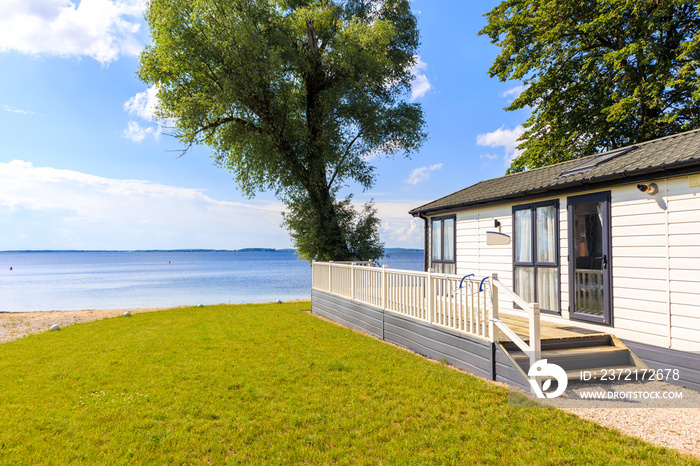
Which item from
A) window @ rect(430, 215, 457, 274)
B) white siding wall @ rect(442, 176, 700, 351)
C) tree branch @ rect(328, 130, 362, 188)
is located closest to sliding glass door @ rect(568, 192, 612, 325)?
white siding wall @ rect(442, 176, 700, 351)

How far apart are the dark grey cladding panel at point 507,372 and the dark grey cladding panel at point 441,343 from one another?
13cm

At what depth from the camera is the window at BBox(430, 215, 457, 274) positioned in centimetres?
895

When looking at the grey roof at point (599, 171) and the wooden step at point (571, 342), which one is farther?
the wooden step at point (571, 342)

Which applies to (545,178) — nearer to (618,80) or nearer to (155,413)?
(155,413)

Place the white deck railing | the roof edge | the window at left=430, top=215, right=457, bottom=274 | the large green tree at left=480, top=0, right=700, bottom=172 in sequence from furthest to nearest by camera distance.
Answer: the large green tree at left=480, top=0, right=700, bottom=172
the window at left=430, top=215, right=457, bottom=274
the white deck railing
the roof edge

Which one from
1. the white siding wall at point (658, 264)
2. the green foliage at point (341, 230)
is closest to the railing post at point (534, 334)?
the white siding wall at point (658, 264)

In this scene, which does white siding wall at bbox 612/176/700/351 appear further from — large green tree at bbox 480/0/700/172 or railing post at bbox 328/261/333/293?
large green tree at bbox 480/0/700/172

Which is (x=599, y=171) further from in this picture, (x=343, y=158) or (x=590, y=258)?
(x=343, y=158)

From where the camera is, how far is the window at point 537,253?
21.1 ft

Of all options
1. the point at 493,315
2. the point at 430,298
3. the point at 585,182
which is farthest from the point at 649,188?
the point at 430,298

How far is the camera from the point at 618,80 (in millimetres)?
13109

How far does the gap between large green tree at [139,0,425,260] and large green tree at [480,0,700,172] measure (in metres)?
4.83

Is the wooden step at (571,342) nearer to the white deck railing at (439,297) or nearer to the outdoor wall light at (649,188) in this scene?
the white deck railing at (439,297)

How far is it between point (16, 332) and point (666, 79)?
21.2m
